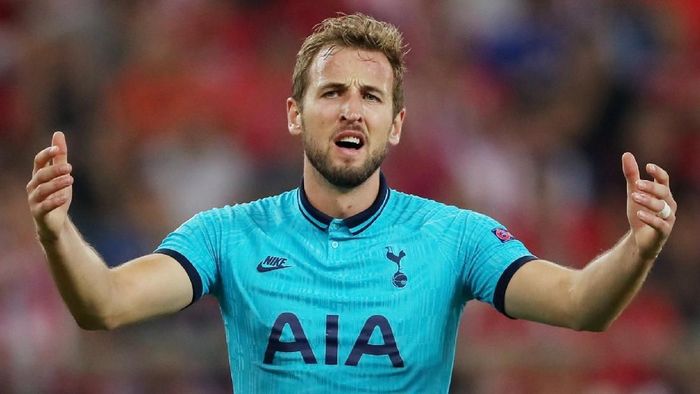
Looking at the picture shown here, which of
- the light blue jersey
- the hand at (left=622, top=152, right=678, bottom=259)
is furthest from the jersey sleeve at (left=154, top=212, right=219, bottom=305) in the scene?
the hand at (left=622, top=152, right=678, bottom=259)

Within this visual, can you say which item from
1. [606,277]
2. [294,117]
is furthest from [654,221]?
[294,117]

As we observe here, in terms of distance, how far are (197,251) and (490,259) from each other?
111cm

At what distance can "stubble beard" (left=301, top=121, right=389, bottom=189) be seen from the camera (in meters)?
5.25

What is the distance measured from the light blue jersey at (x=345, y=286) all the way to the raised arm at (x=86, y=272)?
0.44ft

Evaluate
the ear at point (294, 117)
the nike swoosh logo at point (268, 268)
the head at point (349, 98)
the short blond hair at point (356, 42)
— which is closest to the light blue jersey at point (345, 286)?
the nike swoosh logo at point (268, 268)

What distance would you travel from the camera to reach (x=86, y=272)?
4.62 m

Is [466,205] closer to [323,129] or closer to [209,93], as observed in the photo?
[209,93]

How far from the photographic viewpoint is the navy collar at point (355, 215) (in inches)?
209

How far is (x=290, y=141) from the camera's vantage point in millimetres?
9859

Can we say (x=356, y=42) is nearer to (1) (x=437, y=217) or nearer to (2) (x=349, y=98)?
(2) (x=349, y=98)

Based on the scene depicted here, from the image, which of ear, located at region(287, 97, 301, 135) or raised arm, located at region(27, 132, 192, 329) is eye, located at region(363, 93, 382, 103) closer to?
ear, located at region(287, 97, 301, 135)

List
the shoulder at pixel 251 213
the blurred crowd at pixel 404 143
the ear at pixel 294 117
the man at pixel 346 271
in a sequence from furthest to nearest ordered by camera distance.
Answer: the blurred crowd at pixel 404 143 → the ear at pixel 294 117 → the shoulder at pixel 251 213 → the man at pixel 346 271

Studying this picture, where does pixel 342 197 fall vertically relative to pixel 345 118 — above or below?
below

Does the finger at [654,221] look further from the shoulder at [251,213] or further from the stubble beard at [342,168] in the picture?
the shoulder at [251,213]
